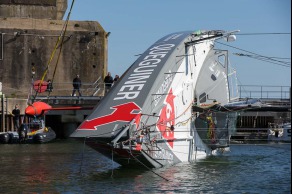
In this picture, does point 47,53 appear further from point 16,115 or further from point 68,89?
point 16,115

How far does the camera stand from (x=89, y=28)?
48562 mm

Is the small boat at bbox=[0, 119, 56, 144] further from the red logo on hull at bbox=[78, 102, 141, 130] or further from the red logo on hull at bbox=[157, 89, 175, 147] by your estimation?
the red logo on hull at bbox=[78, 102, 141, 130]

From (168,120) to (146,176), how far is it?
234 cm

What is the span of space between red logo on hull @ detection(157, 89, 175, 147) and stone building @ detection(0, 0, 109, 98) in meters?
28.3

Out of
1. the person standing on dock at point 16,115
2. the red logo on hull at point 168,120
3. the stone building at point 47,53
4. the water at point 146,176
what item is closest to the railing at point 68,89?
the stone building at point 47,53

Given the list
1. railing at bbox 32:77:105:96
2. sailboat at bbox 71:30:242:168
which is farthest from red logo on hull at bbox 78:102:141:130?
railing at bbox 32:77:105:96

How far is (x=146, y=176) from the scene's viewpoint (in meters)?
17.2

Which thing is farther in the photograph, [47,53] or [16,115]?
[47,53]

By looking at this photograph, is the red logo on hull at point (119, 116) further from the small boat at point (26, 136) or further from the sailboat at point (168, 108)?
the small boat at point (26, 136)

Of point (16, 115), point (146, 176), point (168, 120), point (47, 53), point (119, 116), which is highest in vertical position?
point (47, 53)

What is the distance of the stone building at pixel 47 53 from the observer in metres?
47.3

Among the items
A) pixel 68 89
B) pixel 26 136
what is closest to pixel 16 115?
pixel 26 136

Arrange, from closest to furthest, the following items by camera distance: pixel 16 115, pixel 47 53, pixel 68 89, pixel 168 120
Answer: pixel 168 120, pixel 16 115, pixel 68 89, pixel 47 53

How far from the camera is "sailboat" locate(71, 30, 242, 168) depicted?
17328 millimetres
